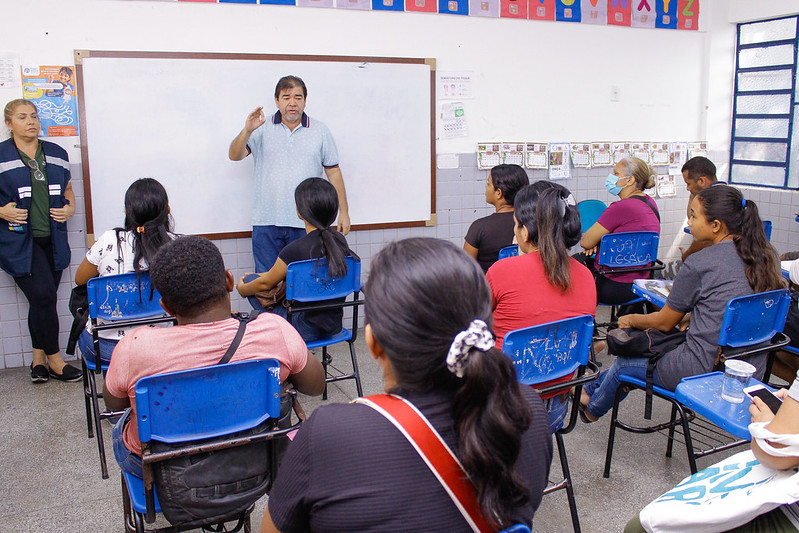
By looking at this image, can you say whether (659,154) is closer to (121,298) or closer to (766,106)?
(766,106)

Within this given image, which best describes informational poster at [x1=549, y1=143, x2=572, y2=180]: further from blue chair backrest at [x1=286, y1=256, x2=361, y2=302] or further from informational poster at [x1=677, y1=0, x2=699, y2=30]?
blue chair backrest at [x1=286, y1=256, x2=361, y2=302]

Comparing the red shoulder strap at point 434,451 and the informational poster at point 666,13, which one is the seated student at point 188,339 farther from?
the informational poster at point 666,13

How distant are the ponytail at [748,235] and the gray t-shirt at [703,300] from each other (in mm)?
32

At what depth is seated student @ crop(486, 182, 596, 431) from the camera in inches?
92.6

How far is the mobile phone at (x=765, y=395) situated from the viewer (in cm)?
178

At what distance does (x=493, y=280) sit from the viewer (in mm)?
2400

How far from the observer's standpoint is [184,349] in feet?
5.79

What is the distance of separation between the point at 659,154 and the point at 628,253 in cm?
220

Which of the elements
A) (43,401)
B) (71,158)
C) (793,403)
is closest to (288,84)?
(71,158)

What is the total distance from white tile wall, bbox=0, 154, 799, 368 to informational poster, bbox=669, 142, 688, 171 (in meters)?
0.16

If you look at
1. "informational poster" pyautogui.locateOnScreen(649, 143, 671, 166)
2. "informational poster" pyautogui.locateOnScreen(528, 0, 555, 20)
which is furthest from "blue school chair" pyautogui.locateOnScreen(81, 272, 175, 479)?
"informational poster" pyautogui.locateOnScreen(649, 143, 671, 166)

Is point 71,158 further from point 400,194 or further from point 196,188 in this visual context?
point 400,194

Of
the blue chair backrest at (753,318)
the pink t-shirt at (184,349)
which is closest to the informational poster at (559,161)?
the blue chair backrest at (753,318)

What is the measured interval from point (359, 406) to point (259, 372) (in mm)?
805
